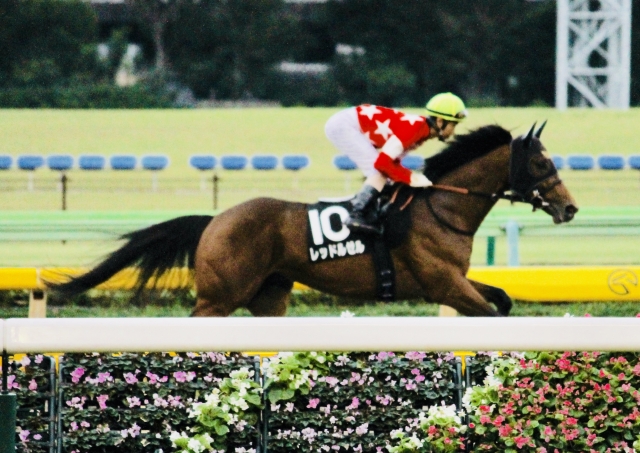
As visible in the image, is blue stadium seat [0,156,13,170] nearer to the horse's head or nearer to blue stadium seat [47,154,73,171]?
blue stadium seat [47,154,73,171]

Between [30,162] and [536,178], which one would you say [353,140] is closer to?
[536,178]

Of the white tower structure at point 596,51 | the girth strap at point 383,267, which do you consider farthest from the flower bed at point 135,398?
the white tower structure at point 596,51

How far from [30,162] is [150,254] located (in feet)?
37.1

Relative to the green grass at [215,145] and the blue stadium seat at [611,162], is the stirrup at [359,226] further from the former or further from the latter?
the blue stadium seat at [611,162]

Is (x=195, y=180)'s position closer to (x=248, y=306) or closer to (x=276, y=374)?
(x=248, y=306)

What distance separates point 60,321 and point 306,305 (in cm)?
515

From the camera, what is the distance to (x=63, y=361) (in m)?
2.12

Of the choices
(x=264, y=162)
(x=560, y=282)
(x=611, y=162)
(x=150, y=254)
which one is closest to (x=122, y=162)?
(x=264, y=162)

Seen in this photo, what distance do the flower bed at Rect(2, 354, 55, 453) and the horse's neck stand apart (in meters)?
2.95

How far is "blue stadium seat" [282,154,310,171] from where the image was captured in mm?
→ 16141

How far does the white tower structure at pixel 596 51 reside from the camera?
20.2 meters

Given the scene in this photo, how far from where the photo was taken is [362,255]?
479 centimetres

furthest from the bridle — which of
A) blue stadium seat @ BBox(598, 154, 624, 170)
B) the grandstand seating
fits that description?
blue stadium seat @ BBox(598, 154, 624, 170)

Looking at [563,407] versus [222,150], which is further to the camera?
[222,150]
